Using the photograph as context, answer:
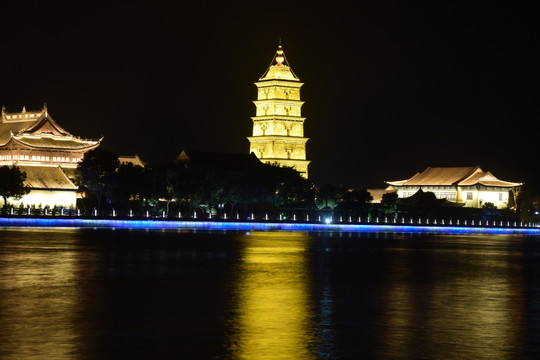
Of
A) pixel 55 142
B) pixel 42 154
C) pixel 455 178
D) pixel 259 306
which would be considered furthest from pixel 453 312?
pixel 455 178

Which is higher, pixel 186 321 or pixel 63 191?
pixel 63 191

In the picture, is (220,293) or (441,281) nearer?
(220,293)

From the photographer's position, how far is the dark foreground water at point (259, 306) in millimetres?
16938

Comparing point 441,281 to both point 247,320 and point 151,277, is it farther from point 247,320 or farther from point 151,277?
point 247,320

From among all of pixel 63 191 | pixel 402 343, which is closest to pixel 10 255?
pixel 402 343

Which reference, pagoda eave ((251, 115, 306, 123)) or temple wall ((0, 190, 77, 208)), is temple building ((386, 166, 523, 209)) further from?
temple wall ((0, 190, 77, 208))

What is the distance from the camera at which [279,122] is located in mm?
116125

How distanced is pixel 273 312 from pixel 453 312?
4.18 m

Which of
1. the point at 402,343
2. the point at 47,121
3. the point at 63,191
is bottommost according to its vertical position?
the point at 402,343

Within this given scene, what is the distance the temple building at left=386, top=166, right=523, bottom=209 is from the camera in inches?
4961

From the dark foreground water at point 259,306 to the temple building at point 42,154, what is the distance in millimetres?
43813

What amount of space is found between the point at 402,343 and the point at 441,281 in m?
13.7

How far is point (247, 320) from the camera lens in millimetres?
20062

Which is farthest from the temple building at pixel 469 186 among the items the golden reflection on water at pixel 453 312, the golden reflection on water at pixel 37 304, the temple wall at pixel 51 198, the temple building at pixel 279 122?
the golden reflection on water at pixel 37 304
